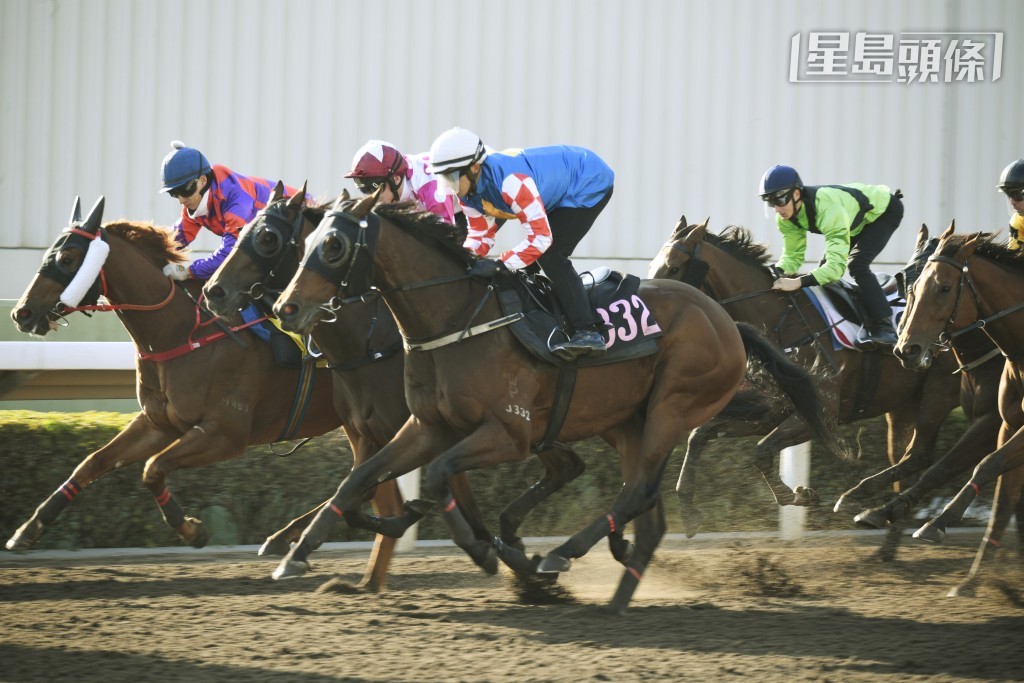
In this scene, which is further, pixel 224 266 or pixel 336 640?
pixel 224 266

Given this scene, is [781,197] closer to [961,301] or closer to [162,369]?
[961,301]

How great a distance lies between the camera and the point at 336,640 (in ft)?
14.1

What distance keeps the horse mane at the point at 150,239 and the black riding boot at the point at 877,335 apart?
11.2 ft

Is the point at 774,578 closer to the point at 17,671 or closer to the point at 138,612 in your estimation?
the point at 138,612

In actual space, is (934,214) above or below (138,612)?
above

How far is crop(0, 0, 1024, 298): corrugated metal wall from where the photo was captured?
8.70 m

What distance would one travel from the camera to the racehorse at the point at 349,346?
4.80m

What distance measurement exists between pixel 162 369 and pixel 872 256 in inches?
145

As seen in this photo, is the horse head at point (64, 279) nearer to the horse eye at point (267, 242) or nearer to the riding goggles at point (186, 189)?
the riding goggles at point (186, 189)

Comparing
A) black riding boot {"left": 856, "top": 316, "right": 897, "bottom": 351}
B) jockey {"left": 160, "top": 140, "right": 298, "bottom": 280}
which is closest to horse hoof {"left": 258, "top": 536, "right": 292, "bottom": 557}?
jockey {"left": 160, "top": 140, "right": 298, "bottom": 280}

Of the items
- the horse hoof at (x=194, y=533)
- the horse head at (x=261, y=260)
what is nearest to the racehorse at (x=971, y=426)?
the horse head at (x=261, y=260)

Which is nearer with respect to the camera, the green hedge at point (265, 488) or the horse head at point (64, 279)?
the horse head at point (64, 279)

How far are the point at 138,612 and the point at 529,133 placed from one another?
523 cm

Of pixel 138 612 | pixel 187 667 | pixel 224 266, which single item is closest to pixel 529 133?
pixel 224 266
